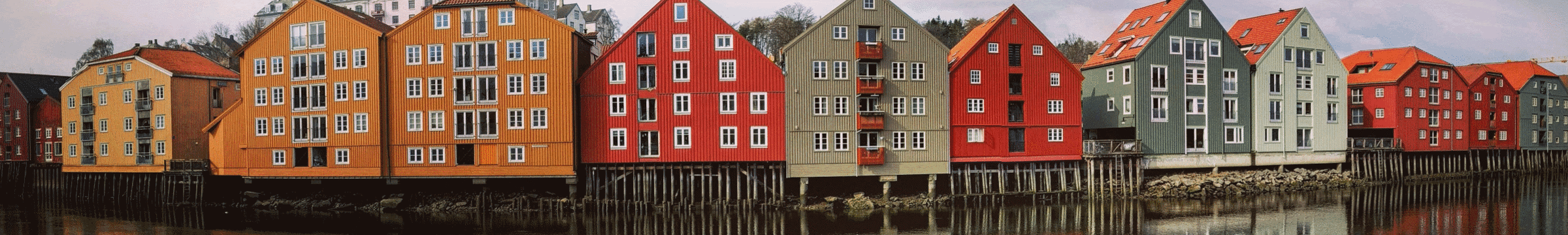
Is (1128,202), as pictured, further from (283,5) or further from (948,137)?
(283,5)

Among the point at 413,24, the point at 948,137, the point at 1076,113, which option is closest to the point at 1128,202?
the point at 1076,113

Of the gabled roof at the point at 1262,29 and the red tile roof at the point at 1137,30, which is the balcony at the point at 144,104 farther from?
the gabled roof at the point at 1262,29

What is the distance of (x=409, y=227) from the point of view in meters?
41.6

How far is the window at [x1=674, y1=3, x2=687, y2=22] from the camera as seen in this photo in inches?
1801

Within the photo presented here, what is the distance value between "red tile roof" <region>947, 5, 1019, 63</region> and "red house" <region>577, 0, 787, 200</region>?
9788 millimetres

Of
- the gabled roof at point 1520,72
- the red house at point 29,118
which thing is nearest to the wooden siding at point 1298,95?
the gabled roof at point 1520,72

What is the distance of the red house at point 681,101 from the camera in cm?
4588

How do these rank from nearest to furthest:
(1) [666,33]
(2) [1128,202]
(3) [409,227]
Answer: (3) [409,227]
(1) [666,33]
(2) [1128,202]

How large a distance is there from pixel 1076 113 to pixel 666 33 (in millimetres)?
20318

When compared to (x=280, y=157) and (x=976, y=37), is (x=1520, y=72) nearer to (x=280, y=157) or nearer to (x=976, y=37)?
(x=976, y=37)

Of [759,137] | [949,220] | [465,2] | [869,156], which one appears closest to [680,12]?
[759,137]

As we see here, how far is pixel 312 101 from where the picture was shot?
47.9m

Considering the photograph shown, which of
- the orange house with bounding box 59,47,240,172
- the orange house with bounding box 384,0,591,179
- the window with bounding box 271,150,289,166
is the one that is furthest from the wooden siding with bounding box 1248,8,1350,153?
the orange house with bounding box 59,47,240,172

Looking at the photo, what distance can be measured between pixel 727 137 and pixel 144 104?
32.8 m
